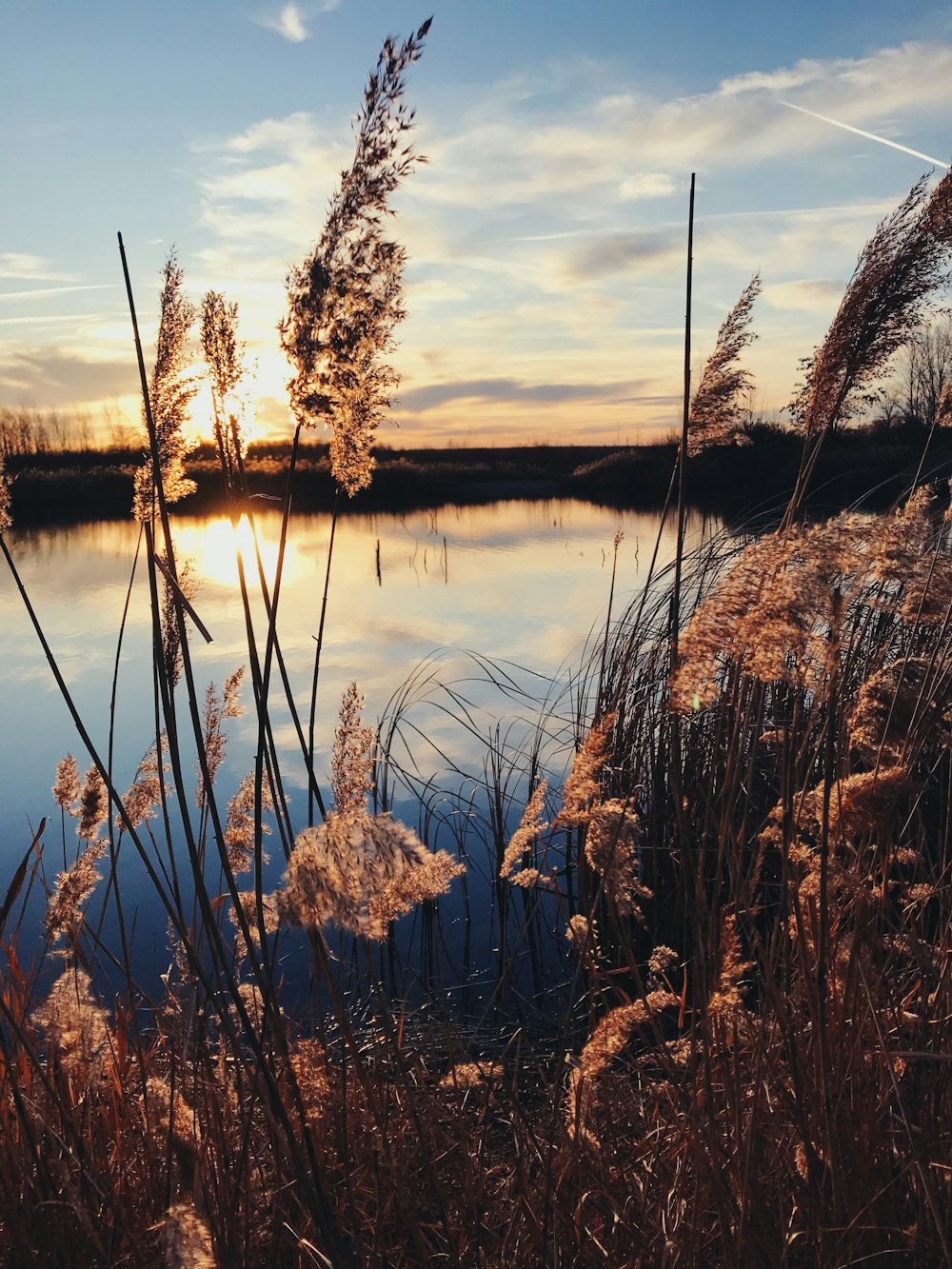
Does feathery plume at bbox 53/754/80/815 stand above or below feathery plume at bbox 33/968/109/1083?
above

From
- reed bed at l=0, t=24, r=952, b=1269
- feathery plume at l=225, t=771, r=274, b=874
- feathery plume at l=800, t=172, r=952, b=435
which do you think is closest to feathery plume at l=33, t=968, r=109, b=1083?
reed bed at l=0, t=24, r=952, b=1269

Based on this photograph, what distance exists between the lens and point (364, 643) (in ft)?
39.9

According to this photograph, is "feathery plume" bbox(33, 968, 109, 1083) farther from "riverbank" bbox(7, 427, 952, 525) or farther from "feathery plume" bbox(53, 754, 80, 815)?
"riverbank" bbox(7, 427, 952, 525)

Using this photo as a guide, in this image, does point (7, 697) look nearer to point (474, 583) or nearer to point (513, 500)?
point (474, 583)

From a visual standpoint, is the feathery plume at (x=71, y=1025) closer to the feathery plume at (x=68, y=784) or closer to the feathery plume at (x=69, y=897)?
the feathery plume at (x=69, y=897)

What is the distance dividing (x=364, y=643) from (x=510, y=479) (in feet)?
105

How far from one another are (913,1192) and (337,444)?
1779 mm

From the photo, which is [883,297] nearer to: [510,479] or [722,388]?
[722,388]

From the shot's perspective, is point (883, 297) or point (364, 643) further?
point (364, 643)

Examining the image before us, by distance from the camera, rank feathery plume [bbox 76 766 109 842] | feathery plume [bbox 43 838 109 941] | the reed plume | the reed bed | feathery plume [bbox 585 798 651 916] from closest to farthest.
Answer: the reed plume
the reed bed
feathery plume [bbox 585 798 651 916]
feathery plume [bbox 43 838 109 941]
feathery plume [bbox 76 766 109 842]

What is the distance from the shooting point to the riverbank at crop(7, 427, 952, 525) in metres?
21.8

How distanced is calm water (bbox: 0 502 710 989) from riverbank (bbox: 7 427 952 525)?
2404mm

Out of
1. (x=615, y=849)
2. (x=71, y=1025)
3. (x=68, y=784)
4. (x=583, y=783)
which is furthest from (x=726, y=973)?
(x=68, y=784)

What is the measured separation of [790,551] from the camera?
1.45 m
